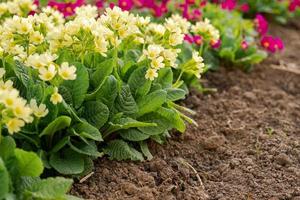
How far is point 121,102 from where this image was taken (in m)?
2.75

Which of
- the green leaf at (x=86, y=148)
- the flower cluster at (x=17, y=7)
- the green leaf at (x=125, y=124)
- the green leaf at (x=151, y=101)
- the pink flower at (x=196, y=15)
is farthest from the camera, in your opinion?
the pink flower at (x=196, y=15)

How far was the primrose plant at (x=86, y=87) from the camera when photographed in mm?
2486

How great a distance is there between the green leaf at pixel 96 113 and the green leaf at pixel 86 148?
9 cm

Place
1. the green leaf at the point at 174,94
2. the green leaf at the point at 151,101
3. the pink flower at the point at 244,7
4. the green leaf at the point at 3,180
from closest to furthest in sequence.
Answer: the green leaf at the point at 3,180 < the green leaf at the point at 151,101 < the green leaf at the point at 174,94 < the pink flower at the point at 244,7

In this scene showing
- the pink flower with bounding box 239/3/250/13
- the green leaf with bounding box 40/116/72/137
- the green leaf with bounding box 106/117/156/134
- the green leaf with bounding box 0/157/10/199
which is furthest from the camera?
the pink flower with bounding box 239/3/250/13

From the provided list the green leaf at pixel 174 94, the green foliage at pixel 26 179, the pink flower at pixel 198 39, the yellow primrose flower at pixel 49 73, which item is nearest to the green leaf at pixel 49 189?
the green foliage at pixel 26 179

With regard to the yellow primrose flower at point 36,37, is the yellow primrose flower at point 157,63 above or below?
below

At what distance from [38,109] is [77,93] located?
0.32 meters

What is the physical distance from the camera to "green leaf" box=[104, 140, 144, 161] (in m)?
2.72

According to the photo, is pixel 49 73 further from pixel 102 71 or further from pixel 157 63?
pixel 157 63

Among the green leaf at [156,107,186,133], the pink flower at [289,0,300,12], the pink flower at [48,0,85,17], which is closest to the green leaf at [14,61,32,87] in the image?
the green leaf at [156,107,186,133]

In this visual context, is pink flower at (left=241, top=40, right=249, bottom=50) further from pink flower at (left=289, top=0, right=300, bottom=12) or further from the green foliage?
the green foliage

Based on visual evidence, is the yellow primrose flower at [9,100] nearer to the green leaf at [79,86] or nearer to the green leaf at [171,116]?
the green leaf at [79,86]

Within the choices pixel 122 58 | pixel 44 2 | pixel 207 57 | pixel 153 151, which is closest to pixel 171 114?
pixel 153 151
